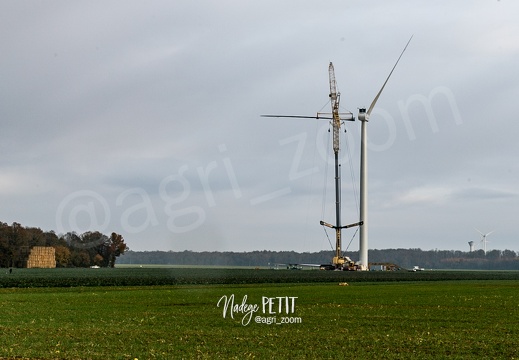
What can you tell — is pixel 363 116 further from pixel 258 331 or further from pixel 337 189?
pixel 258 331

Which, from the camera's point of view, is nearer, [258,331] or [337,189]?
[258,331]

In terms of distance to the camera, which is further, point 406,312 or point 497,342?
point 406,312

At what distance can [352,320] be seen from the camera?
42.7 meters

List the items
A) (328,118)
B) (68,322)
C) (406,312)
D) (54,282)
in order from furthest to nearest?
(328,118), (54,282), (406,312), (68,322)

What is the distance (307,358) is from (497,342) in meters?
9.40

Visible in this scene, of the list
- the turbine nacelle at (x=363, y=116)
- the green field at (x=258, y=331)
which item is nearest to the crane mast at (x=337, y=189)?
the turbine nacelle at (x=363, y=116)

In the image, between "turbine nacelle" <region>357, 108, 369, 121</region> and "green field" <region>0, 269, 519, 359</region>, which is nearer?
"green field" <region>0, 269, 519, 359</region>

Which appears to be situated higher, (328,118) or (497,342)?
(328,118)

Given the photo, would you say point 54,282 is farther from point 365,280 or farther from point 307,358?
point 307,358

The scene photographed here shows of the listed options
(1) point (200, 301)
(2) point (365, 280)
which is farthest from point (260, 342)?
(2) point (365, 280)

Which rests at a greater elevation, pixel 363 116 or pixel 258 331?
pixel 363 116

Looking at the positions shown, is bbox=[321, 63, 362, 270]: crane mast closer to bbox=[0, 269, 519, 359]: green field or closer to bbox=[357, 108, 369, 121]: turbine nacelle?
bbox=[357, 108, 369, 121]: turbine nacelle

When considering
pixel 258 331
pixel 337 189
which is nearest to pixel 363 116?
pixel 337 189

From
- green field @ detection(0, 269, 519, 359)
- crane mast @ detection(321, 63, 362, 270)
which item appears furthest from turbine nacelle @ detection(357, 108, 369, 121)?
green field @ detection(0, 269, 519, 359)
